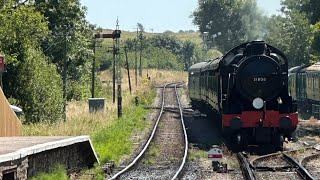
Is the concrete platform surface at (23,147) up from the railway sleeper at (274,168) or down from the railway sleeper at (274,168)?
up

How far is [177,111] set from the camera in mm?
39781

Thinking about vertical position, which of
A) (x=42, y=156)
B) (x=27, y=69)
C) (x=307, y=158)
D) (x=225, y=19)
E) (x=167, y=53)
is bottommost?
(x=307, y=158)

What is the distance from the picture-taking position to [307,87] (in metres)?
37.5

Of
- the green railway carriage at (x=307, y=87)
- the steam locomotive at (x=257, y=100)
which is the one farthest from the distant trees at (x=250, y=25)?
the steam locomotive at (x=257, y=100)

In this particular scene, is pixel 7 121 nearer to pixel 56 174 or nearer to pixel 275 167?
pixel 56 174

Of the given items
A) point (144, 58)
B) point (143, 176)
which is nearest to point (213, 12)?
point (144, 58)

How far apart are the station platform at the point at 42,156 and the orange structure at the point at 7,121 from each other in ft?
10.9

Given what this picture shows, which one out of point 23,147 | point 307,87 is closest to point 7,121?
point 23,147

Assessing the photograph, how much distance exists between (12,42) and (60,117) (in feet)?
12.9

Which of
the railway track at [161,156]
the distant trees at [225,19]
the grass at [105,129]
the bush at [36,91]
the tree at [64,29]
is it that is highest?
the distant trees at [225,19]

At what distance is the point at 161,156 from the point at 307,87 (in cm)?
1908

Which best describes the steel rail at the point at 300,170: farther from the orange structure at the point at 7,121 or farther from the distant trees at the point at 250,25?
the distant trees at the point at 250,25

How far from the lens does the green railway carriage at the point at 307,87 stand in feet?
114

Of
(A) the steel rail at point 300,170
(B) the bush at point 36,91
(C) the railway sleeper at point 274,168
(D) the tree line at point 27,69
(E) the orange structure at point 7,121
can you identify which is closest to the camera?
(A) the steel rail at point 300,170
